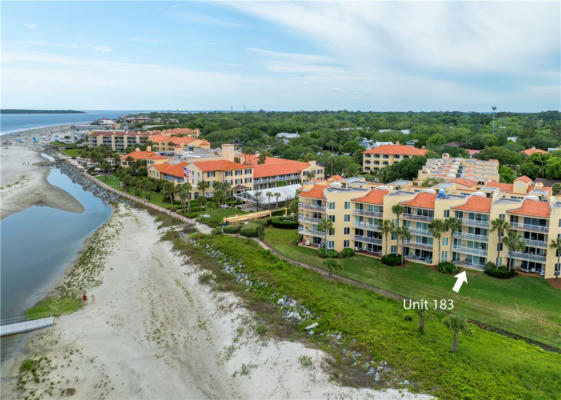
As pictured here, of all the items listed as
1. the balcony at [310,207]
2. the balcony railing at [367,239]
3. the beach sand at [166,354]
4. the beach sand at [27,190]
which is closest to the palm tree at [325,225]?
the balcony at [310,207]

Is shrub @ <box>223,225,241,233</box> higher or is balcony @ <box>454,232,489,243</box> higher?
Answer: balcony @ <box>454,232,489,243</box>

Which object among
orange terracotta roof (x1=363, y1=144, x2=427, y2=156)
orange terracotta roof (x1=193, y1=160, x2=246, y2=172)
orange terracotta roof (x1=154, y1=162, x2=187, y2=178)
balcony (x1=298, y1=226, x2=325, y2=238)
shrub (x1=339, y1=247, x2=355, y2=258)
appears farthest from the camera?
orange terracotta roof (x1=363, y1=144, x2=427, y2=156)

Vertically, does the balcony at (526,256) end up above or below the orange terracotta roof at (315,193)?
below

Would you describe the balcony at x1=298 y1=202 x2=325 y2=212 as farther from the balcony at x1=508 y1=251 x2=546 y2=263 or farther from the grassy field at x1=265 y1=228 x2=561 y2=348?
the balcony at x1=508 y1=251 x2=546 y2=263

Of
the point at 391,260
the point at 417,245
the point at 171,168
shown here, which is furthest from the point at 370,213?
the point at 171,168

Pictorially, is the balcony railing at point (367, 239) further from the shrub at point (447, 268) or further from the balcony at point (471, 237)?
the balcony at point (471, 237)

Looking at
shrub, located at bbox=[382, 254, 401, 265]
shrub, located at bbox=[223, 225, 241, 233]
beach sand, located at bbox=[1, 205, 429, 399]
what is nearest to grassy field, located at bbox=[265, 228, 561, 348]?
shrub, located at bbox=[382, 254, 401, 265]

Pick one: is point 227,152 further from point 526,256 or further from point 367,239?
point 526,256
